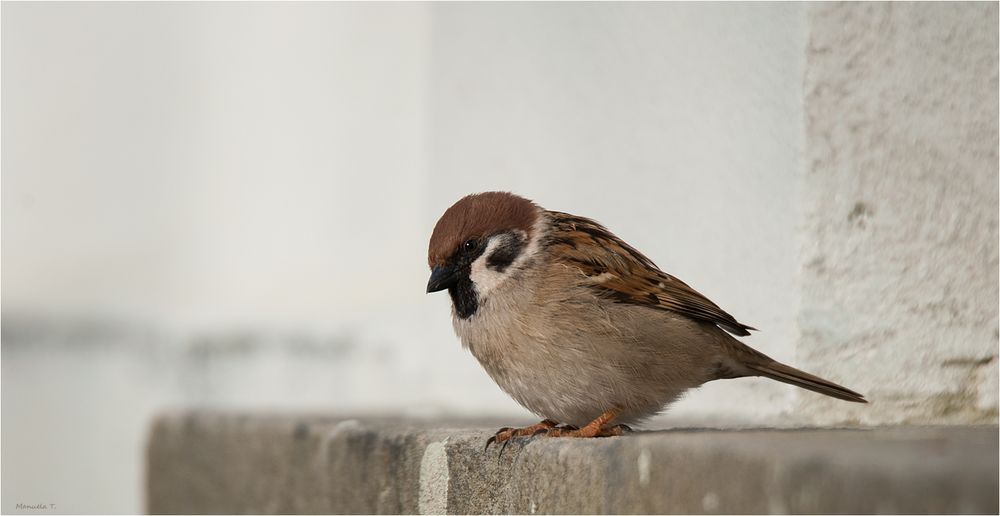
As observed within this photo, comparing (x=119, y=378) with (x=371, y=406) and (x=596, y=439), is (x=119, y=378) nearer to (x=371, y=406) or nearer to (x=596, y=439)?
(x=371, y=406)

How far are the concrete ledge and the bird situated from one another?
0.18 meters

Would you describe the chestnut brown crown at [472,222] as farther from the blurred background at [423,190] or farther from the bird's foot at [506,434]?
the blurred background at [423,190]

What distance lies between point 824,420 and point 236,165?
3.19m

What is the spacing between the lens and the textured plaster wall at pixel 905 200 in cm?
297

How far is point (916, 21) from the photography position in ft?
9.81

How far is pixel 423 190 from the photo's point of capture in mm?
4539

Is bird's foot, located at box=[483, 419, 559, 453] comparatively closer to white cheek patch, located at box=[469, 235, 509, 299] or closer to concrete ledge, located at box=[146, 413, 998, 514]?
concrete ledge, located at box=[146, 413, 998, 514]

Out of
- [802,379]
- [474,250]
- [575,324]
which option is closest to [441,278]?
[474,250]

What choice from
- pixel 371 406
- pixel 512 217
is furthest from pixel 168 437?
pixel 512 217

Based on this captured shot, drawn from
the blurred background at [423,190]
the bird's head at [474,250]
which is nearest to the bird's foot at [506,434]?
the bird's head at [474,250]

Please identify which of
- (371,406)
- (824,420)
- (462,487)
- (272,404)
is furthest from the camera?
(272,404)

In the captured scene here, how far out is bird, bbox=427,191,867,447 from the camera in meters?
2.82

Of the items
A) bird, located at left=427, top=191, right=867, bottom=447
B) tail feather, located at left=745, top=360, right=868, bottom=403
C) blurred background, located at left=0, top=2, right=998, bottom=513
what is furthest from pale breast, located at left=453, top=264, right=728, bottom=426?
blurred background, located at left=0, top=2, right=998, bottom=513

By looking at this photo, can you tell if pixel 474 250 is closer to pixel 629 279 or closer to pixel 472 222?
pixel 472 222
